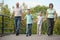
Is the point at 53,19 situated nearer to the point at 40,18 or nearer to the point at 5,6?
the point at 40,18

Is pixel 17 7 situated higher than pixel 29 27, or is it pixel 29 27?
pixel 17 7

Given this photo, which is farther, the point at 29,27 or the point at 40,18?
the point at 40,18

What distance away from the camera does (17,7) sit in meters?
12.1

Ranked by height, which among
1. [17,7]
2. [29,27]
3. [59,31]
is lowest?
[59,31]

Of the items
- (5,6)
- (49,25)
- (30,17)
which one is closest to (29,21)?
(30,17)

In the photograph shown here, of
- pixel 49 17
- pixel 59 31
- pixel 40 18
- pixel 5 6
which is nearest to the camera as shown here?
pixel 49 17

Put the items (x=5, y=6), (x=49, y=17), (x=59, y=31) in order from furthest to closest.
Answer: (x=5, y=6) < (x=59, y=31) < (x=49, y=17)

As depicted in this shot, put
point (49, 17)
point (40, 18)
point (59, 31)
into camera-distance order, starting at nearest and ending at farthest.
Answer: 1. point (49, 17)
2. point (40, 18)
3. point (59, 31)

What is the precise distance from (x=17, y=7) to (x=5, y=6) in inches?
928

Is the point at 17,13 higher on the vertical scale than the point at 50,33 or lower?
higher

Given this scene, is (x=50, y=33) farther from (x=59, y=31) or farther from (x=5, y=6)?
(x=5, y=6)

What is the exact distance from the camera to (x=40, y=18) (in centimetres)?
1314

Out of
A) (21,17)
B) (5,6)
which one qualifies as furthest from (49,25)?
(5,6)

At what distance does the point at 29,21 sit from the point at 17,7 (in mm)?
844
